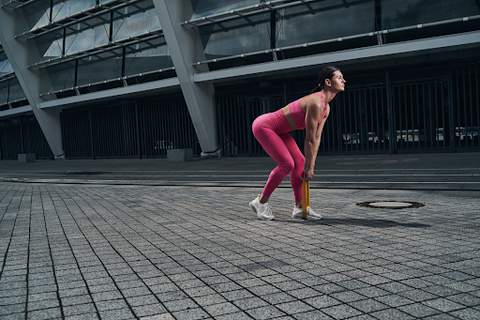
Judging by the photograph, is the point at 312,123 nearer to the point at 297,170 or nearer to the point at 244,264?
the point at 297,170

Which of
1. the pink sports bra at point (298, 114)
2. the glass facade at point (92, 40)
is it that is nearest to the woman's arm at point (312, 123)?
the pink sports bra at point (298, 114)

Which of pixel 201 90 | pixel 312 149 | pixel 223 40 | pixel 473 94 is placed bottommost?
pixel 312 149

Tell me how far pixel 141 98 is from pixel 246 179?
15672 millimetres

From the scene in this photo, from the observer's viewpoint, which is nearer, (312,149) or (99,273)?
(99,273)

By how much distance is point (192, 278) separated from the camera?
299 centimetres

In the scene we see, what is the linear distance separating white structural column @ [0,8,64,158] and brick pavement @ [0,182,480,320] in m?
24.4

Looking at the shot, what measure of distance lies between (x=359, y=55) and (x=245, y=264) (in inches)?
529

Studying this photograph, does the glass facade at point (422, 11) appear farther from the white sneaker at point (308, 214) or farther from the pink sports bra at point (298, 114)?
the white sneaker at point (308, 214)

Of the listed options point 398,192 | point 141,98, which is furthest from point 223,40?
point 398,192

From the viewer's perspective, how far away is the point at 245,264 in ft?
10.7

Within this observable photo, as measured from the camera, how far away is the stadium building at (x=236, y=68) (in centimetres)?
1572

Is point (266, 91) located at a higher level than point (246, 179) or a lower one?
higher

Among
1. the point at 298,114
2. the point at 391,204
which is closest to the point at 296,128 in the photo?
the point at 298,114

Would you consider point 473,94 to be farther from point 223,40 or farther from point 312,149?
point 312,149
